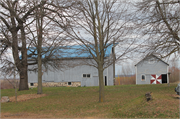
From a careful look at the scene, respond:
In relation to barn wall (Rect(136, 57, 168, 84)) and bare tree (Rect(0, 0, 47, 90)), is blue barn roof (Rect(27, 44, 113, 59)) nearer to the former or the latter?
bare tree (Rect(0, 0, 47, 90))

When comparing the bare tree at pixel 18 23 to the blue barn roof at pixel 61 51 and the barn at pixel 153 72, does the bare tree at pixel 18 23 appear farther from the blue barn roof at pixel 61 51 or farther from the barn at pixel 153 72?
the barn at pixel 153 72

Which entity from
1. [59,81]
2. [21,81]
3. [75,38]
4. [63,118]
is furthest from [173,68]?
[63,118]

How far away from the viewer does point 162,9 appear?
15.5m

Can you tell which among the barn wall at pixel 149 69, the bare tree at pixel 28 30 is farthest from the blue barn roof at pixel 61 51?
→ the barn wall at pixel 149 69

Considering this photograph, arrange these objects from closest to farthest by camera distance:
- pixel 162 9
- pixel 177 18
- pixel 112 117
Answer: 1. pixel 112 117
2. pixel 177 18
3. pixel 162 9

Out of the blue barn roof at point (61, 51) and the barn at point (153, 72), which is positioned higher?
the blue barn roof at point (61, 51)

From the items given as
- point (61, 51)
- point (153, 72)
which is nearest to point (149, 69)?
point (153, 72)

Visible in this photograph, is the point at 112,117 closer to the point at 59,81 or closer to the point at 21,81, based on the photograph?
the point at 21,81

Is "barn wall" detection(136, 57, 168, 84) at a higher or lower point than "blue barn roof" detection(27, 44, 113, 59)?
lower

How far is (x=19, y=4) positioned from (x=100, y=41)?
38.6ft

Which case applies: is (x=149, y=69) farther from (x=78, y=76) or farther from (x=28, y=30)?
(x=28, y=30)

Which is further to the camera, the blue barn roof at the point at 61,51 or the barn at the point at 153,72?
the barn at the point at 153,72

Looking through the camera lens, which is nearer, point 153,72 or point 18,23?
point 18,23

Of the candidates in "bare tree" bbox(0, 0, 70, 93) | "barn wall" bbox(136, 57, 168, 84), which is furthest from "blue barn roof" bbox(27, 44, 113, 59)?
"barn wall" bbox(136, 57, 168, 84)
